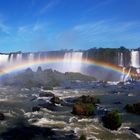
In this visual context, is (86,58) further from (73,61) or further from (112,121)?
(112,121)

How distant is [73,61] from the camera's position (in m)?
77.6

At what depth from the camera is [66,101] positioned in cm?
3297

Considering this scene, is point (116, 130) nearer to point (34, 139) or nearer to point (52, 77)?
point (34, 139)

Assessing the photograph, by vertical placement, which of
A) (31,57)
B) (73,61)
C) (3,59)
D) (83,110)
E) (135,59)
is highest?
(135,59)

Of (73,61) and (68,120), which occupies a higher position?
(73,61)

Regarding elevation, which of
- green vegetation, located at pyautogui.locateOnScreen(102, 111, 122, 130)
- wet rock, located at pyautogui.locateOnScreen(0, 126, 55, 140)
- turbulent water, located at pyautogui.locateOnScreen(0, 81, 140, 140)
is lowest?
wet rock, located at pyautogui.locateOnScreen(0, 126, 55, 140)

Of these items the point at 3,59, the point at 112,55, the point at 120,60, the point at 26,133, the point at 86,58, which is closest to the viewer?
the point at 26,133

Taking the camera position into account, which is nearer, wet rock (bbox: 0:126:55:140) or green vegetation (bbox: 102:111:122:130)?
wet rock (bbox: 0:126:55:140)

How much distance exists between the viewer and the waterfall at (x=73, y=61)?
77125 mm

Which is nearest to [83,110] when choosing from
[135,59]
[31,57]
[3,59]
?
[135,59]

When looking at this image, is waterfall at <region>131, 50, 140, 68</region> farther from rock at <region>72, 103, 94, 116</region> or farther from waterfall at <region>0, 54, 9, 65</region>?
rock at <region>72, 103, 94, 116</region>

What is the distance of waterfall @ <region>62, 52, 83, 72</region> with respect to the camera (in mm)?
77125

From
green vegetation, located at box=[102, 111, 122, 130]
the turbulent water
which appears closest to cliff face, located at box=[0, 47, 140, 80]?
the turbulent water

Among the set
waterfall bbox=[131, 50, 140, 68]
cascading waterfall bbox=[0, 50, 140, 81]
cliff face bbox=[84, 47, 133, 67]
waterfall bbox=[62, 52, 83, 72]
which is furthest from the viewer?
waterfall bbox=[62, 52, 83, 72]
